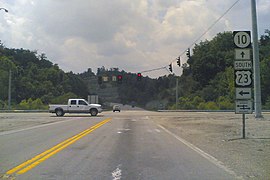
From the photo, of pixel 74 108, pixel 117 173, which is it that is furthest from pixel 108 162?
pixel 74 108

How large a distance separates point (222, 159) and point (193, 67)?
91.3 m

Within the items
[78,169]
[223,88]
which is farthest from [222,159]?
[223,88]

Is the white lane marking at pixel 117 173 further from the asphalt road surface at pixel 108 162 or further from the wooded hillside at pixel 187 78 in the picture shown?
the wooded hillside at pixel 187 78

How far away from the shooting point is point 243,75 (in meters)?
15.8

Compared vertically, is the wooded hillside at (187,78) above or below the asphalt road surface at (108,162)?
above

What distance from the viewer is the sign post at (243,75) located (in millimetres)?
15734

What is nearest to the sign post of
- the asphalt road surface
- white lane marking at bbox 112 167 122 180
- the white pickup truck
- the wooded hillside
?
the asphalt road surface

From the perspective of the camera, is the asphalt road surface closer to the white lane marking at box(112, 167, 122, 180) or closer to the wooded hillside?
the white lane marking at box(112, 167, 122, 180)

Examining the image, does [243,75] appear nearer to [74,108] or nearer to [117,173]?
[117,173]

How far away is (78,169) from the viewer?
8.81 metres

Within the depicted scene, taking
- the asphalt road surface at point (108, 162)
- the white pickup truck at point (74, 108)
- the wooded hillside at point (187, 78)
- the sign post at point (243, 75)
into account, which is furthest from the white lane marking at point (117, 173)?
the wooded hillside at point (187, 78)

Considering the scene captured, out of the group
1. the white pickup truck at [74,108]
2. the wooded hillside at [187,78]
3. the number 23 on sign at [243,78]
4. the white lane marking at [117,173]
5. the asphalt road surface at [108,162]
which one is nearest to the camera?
the white lane marking at [117,173]

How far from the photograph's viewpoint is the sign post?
1573 centimetres

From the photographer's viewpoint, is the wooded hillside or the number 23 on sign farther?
the wooded hillside
